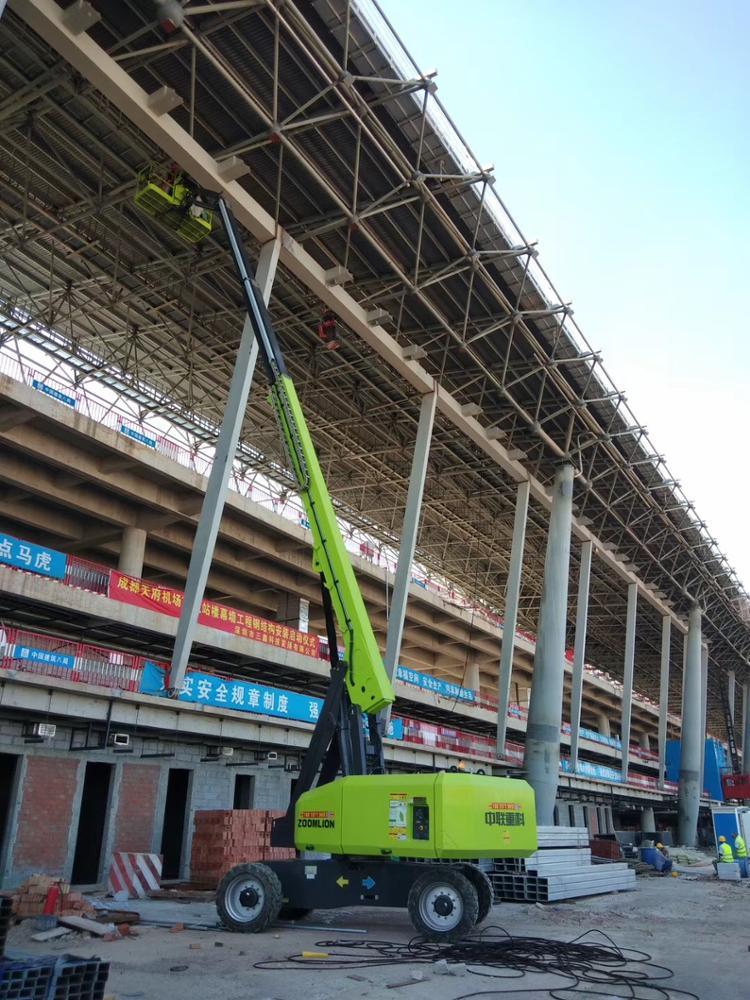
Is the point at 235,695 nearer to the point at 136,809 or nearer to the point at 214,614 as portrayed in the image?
the point at 136,809

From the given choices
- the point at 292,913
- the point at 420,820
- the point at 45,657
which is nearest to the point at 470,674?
the point at 45,657

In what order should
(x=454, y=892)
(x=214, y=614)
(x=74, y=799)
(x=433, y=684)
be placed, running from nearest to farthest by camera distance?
(x=454, y=892)
(x=74, y=799)
(x=214, y=614)
(x=433, y=684)

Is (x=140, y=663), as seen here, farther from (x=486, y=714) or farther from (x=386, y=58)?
(x=486, y=714)

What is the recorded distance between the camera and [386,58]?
62.3 feet

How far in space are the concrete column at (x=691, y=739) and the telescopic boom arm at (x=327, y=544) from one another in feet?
144

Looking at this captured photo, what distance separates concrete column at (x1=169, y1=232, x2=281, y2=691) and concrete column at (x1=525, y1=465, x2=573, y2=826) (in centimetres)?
1621

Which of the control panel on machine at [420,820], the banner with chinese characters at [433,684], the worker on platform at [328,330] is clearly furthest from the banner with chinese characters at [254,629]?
the control panel on machine at [420,820]

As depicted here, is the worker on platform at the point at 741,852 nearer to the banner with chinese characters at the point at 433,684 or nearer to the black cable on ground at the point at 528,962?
the banner with chinese characters at the point at 433,684

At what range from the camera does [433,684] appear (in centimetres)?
3981

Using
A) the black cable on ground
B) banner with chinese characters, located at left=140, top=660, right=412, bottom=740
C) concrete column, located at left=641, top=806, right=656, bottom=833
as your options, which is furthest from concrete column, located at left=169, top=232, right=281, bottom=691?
concrete column, located at left=641, top=806, right=656, bottom=833

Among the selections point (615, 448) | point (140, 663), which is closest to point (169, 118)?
point (140, 663)

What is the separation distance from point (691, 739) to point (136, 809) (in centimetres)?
4058

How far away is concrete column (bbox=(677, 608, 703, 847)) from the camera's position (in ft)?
168

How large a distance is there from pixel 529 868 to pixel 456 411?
15.7 metres
